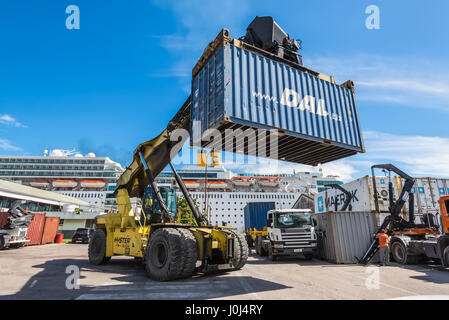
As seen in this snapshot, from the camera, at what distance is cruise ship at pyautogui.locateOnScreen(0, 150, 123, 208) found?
86312mm

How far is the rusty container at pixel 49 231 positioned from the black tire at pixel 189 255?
23.4m

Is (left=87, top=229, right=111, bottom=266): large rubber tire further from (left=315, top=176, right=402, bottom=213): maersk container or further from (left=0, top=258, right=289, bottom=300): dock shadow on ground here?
(left=315, top=176, right=402, bottom=213): maersk container

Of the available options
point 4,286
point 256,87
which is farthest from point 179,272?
point 256,87

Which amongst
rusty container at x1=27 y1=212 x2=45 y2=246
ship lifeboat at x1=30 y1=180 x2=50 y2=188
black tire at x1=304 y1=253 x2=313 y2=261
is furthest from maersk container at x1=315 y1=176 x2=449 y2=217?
ship lifeboat at x1=30 y1=180 x2=50 y2=188

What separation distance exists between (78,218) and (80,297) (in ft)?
155

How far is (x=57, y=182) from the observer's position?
281ft

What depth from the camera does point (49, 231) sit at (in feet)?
83.6

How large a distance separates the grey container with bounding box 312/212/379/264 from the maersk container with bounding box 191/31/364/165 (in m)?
5.21

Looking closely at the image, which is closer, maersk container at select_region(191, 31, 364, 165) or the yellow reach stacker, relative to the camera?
maersk container at select_region(191, 31, 364, 165)

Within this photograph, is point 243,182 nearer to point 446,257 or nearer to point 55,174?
point 55,174

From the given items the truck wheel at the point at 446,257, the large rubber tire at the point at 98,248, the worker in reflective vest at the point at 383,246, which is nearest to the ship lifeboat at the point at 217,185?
the large rubber tire at the point at 98,248

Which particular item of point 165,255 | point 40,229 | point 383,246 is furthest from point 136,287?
point 40,229

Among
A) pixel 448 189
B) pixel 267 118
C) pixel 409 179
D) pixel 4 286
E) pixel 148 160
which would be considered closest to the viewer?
pixel 4 286
